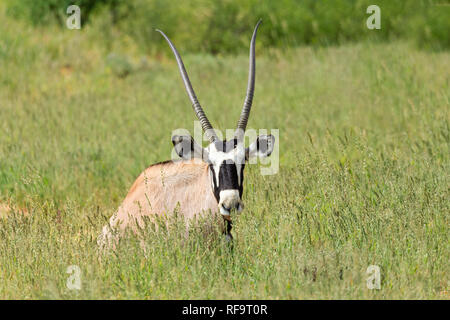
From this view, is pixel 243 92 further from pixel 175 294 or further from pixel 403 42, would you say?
pixel 175 294

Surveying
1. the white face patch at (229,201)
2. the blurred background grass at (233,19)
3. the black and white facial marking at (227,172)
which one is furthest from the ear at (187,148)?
the blurred background grass at (233,19)

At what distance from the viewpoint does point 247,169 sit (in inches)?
275

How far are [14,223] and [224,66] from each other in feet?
32.4

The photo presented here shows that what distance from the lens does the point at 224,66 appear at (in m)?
14.8

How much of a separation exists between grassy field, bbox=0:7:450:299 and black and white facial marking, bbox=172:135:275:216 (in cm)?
30

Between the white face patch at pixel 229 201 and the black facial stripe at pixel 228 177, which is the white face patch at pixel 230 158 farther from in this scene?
the white face patch at pixel 229 201

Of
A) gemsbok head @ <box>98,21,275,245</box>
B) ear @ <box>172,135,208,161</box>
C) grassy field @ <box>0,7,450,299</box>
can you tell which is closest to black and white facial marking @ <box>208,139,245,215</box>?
gemsbok head @ <box>98,21,275,245</box>

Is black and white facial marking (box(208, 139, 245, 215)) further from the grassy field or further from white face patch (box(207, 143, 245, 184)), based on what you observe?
the grassy field

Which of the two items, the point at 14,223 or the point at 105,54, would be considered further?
the point at 105,54

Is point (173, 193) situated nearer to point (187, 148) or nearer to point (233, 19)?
point (187, 148)

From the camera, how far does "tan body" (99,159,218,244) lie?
5449 millimetres

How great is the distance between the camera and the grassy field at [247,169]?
461cm
